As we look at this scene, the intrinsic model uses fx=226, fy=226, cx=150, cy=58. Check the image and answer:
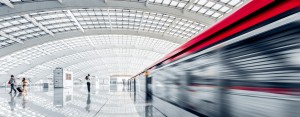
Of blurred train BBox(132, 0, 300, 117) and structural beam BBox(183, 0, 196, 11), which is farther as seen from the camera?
structural beam BBox(183, 0, 196, 11)

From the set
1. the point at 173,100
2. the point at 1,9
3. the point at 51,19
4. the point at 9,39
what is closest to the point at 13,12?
the point at 1,9

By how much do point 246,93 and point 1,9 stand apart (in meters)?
27.1

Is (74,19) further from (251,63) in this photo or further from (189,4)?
(251,63)

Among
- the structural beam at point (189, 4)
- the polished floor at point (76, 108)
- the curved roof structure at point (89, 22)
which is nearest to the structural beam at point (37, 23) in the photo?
the curved roof structure at point (89, 22)

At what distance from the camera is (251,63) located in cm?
211

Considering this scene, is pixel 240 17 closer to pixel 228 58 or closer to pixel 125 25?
pixel 228 58

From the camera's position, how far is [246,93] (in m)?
2.18

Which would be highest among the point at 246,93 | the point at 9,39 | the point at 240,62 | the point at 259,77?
the point at 9,39

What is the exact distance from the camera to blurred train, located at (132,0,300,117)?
1.65 m

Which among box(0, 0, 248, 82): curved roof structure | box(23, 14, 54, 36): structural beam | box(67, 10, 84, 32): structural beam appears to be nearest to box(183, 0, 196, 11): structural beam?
box(0, 0, 248, 82): curved roof structure

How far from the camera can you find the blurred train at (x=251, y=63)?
5.42 feet

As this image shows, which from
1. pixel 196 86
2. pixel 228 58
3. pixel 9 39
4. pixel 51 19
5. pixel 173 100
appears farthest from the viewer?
pixel 9 39

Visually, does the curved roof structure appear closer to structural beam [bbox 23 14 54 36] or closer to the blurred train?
structural beam [bbox 23 14 54 36]

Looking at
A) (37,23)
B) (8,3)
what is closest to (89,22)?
(37,23)
